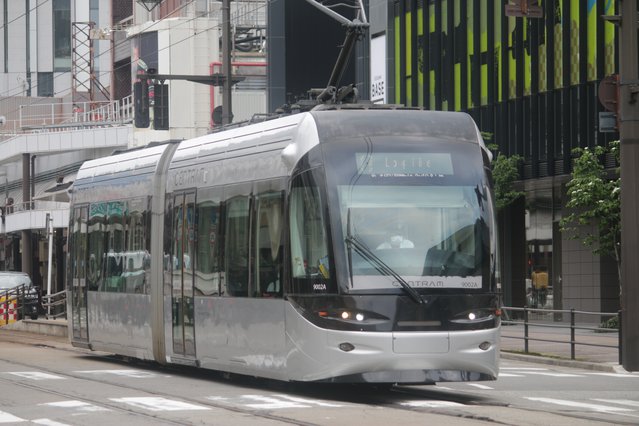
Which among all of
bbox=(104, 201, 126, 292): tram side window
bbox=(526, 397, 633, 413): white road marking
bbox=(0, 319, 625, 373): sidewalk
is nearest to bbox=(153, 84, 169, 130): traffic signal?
bbox=(0, 319, 625, 373): sidewalk

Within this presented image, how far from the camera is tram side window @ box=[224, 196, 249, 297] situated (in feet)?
62.0

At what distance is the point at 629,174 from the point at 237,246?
6.39 m

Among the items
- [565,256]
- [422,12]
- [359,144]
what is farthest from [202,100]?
[359,144]

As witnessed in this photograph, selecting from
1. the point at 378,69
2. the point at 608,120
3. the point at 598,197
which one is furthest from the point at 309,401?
the point at 378,69

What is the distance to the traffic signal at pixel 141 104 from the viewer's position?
34.8 metres

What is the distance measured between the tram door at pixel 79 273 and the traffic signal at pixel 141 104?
313 inches

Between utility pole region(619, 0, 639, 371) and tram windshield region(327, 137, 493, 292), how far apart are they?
5008mm

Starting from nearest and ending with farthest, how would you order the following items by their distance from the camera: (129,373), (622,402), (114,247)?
(622,402)
(129,373)
(114,247)

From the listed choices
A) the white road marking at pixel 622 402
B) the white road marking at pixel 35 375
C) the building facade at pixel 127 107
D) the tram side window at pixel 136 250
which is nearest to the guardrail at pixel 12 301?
the building facade at pixel 127 107

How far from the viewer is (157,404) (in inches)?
646

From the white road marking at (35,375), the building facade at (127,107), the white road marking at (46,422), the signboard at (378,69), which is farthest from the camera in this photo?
the building facade at (127,107)

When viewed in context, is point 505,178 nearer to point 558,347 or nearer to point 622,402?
point 558,347

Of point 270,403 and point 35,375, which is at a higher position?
point 270,403

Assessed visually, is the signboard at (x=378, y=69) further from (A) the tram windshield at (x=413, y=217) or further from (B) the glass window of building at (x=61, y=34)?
(B) the glass window of building at (x=61, y=34)
